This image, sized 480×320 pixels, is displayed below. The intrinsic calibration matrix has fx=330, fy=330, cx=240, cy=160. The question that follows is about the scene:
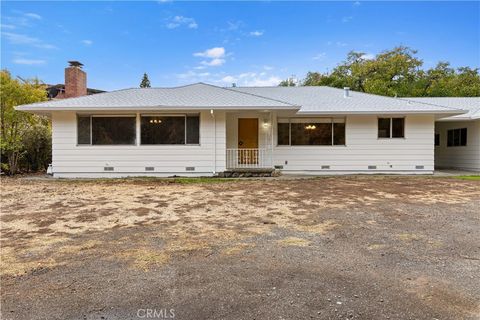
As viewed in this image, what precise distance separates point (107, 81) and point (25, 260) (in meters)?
42.8

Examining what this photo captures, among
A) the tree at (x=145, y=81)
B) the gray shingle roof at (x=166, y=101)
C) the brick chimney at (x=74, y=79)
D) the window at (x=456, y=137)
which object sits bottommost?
the window at (x=456, y=137)

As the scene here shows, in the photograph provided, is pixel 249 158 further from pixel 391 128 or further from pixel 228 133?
pixel 391 128

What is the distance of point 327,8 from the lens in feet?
68.0

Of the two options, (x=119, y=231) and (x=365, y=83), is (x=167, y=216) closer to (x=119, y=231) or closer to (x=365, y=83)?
(x=119, y=231)

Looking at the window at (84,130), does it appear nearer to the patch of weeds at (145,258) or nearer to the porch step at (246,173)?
the porch step at (246,173)

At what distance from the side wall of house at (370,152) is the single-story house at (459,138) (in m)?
2.79

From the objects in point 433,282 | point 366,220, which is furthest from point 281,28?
point 433,282

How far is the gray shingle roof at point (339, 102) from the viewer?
13.4 metres

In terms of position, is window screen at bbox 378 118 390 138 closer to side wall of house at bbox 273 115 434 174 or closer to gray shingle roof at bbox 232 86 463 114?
side wall of house at bbox 273 115 434 174

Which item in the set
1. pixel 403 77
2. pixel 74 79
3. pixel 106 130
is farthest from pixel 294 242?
pixel 403 77

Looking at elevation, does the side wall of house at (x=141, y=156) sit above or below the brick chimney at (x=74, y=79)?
below

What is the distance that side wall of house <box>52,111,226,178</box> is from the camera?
1271 cm

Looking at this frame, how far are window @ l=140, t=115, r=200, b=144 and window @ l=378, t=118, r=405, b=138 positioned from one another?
7.70 m
